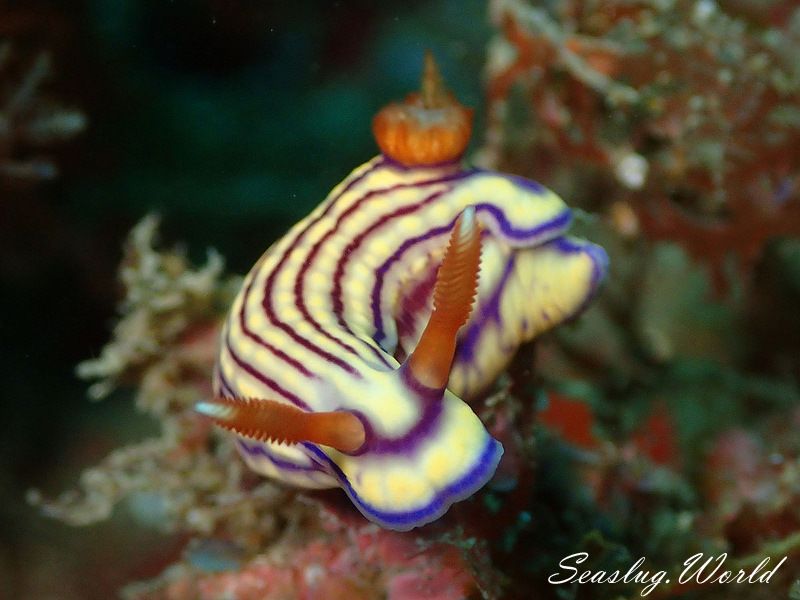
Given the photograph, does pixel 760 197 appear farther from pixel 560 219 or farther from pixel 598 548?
pixel 598 548

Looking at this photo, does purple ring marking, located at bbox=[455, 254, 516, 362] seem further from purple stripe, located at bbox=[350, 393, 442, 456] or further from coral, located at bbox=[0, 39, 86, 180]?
coral, located at bbox=[0, 39, 86, 180]

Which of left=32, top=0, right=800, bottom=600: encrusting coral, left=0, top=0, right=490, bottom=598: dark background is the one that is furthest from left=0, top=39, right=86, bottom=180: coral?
left=32, top=0, right=800, bottom=600: encrusting coral

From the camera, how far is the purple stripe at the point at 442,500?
5.70ft

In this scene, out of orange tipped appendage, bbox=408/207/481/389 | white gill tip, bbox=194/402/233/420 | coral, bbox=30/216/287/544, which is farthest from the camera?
coral, bbox=30/216/287/544

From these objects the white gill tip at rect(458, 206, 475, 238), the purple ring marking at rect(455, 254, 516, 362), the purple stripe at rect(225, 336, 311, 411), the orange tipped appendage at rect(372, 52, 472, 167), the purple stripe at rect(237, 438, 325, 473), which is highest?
the white gill tip at rect(458, 206, 475, 238)

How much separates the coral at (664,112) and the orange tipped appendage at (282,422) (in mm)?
2295

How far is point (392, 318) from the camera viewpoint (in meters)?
2.37

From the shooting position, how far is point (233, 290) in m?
3.07

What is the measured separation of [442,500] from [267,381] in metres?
0.56

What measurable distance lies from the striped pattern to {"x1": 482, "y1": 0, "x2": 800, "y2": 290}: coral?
107 cm

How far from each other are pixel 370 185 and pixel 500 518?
1.12 meters

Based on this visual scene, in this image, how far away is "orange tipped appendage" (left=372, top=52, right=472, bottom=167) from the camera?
2.51 meters

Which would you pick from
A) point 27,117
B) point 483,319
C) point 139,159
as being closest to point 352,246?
point 483,319

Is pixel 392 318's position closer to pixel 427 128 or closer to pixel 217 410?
pixel 427 128
